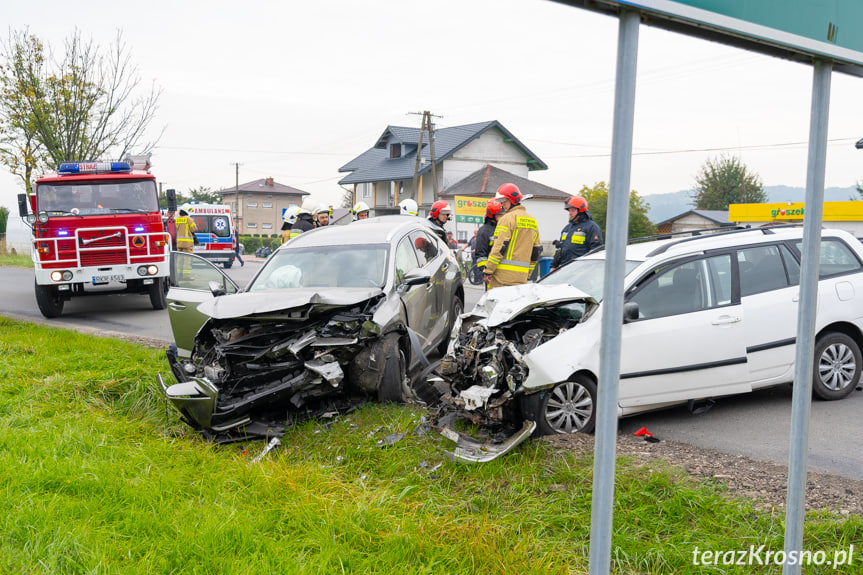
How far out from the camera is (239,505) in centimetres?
372

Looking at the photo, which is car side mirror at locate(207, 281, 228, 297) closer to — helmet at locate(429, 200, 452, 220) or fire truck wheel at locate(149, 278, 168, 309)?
helmet at locate(429, 200, 452, 220)

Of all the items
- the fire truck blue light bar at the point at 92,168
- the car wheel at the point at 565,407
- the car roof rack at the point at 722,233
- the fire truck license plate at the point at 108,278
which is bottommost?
the car wheel at the point at 565,407

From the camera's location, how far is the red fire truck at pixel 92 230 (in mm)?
11703

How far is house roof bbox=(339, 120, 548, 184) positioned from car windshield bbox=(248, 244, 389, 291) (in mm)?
37062

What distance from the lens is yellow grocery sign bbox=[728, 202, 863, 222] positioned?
35.5 m

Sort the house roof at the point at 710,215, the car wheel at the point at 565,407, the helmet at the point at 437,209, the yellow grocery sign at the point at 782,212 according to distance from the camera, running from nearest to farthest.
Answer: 1. the car wheel at the point at 565,407
2. the helmet at the point at 437,209
3. the yellow grocery sign at the point at 782,212
4. the house roof at the point at 710,215

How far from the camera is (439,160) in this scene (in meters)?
45.2

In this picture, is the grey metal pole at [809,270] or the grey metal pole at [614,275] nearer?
the grey metal pole at [614,275]

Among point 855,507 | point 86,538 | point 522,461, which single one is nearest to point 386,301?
point 522,461

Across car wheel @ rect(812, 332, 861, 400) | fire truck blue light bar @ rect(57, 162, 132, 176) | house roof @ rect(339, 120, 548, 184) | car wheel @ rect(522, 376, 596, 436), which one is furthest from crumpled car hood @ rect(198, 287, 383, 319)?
house roof @ rect(339, 120, 548, 184)

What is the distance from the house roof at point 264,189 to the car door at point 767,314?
8011cm

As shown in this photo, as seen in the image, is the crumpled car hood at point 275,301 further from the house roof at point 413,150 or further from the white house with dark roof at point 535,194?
the white house with dark roof at point 535,194

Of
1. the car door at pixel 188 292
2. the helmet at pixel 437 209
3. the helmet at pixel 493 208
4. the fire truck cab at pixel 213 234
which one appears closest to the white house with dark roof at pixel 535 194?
the fire truck cab at pixel 213 234

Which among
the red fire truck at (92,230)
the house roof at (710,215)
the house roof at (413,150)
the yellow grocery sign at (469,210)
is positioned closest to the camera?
the red fire truck at (92,230)
